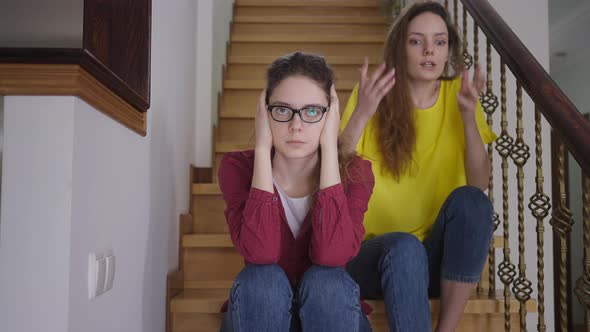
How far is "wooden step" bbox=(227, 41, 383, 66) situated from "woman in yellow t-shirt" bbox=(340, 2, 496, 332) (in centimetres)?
153

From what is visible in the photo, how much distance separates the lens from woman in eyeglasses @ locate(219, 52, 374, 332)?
1.20 m

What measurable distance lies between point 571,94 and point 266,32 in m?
3.30

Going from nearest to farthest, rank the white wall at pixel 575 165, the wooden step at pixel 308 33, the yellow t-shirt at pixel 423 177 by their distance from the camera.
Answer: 1. the yellow t-shirt at pixel 423 177
2. the wooden step at pixel 308 33
3. the white wall at pixel 575 165

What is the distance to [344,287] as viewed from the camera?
4.00 ft

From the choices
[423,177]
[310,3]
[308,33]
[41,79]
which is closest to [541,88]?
[423,177]

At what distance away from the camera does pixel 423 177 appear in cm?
162

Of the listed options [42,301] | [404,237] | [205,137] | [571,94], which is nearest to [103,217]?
[42,301]

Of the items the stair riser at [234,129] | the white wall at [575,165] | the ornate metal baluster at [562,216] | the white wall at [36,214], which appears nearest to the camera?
the white wall at [36,214]

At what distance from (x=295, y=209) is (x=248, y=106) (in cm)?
162

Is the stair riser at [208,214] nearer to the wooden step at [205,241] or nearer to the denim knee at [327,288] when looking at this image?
the wooden step at [205,241]

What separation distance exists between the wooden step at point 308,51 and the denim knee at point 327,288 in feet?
6.96

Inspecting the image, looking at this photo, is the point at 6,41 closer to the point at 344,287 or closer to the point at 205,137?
the point at 344,287

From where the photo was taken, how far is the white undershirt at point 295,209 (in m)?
1.40

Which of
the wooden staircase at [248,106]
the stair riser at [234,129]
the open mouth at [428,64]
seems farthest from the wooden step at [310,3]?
the open mouth at [428,64]
